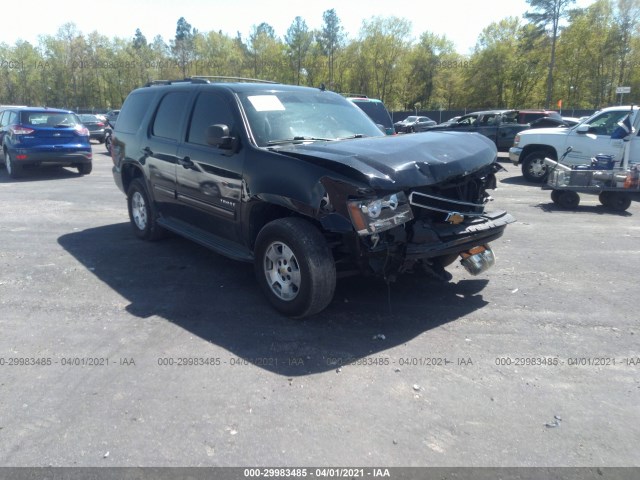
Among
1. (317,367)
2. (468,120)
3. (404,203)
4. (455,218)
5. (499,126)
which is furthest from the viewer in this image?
(468,120)

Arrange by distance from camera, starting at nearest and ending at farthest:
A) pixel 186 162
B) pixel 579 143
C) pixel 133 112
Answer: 1. pixel 186 162
2. pixel 133 112
3. pixel 579 143

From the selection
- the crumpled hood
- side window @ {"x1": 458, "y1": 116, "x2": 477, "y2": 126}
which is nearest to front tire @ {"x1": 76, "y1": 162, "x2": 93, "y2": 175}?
the crumpled hood

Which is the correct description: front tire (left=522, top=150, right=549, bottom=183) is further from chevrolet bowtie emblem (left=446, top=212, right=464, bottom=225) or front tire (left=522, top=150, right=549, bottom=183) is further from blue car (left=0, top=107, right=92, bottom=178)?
blue car (left=0, top=107, right=92, bottom=178)

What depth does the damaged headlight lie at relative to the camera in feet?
12.5

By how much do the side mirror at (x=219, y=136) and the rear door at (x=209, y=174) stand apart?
0.12 metres

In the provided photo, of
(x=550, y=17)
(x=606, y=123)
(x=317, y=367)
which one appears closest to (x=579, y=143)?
(x=606, y=123)

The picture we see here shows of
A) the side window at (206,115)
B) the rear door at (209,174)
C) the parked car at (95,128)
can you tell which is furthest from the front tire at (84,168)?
the parked car at (95,128)

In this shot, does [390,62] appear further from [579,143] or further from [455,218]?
[455,218]

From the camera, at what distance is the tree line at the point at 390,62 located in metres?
50.2

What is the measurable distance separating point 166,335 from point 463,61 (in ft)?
214

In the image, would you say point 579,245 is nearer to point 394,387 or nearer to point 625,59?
point 394,387

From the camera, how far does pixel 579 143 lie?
11.8m

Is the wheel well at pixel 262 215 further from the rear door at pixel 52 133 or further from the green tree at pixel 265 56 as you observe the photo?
the green tree at pixel 265 56

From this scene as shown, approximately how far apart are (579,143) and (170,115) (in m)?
9.71
